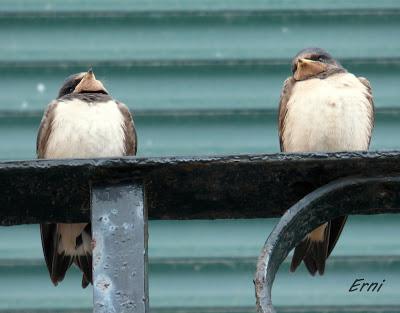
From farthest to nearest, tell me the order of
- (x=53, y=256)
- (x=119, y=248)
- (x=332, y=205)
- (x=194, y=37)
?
(x=194, y=37), (x=53, y=256), (x=332, y=205), (x=119, y=248)

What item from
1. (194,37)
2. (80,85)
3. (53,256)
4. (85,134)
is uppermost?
(194,37)

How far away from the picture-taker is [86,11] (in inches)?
135

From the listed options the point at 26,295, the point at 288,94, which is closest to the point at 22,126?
the point at 26,295

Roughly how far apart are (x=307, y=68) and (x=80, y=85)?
25.2 inches

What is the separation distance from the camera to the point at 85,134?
11.0ft

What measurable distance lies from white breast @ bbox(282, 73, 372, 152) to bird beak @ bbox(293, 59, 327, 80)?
0.06 m

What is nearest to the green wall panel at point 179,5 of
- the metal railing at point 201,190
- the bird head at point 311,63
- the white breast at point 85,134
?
the bird head at point 311,63

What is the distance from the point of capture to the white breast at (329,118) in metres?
3.33

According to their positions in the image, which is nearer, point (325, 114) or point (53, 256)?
point (53, 256)

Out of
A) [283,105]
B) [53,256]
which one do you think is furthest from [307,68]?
[53,256]

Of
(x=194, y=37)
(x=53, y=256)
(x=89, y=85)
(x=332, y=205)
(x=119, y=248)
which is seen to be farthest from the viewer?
(x=89, y=85)

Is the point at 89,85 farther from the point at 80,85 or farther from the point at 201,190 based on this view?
the point at 201,190

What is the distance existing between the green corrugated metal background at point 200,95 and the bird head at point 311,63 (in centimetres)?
3

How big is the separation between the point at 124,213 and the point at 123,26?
1.95 metres
